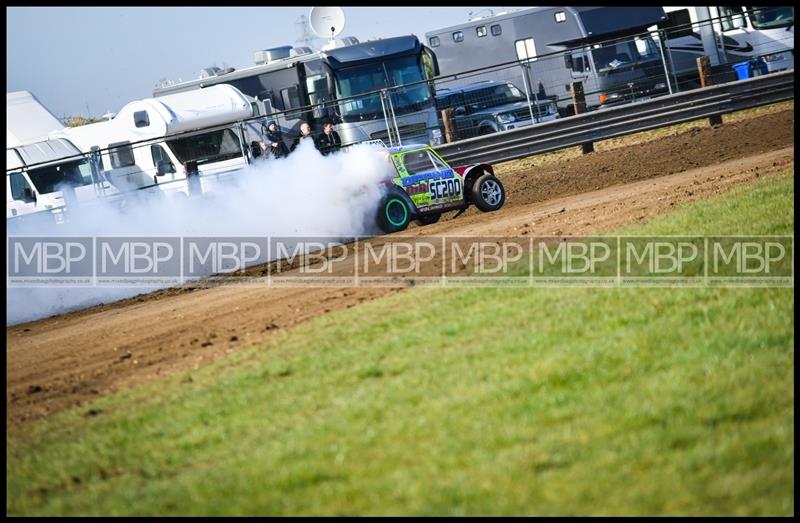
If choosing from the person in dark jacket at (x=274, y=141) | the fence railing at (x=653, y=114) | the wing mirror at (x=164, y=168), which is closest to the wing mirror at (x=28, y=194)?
the wing mirror at (x=164, y=168)

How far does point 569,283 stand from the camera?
8.95 metres

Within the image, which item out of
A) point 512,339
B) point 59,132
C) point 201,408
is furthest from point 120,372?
point 59,132

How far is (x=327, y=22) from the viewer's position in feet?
89.9

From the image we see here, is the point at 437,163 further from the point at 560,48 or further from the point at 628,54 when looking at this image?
the point at 560,48

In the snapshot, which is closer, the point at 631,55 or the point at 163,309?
the point at 163,309

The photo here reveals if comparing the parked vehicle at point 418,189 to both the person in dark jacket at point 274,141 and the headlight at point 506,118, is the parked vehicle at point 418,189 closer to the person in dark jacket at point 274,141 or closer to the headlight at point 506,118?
the person in dark jacket at point 274,141

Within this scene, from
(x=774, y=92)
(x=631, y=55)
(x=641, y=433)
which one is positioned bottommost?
(x=641, y=433)

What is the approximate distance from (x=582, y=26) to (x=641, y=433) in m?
26.8

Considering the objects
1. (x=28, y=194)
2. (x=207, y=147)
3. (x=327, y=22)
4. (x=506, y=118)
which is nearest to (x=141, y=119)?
(x=207, y=147)

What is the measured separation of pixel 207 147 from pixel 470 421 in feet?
55.9

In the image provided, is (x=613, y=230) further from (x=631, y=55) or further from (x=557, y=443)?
(x=631, y=55)

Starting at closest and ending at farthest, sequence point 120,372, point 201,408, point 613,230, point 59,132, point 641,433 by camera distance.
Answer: point 641,433 → point 201,408 → point 120,372 → point 613,230 → point 59,132

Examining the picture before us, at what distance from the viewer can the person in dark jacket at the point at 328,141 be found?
66.0 ft

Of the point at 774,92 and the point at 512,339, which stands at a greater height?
the point at 774,92
